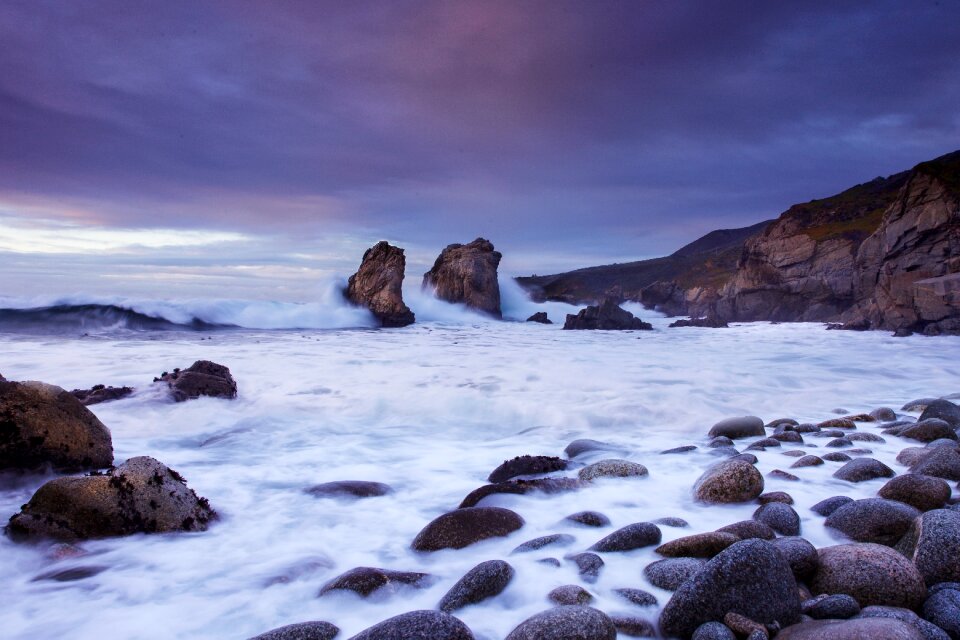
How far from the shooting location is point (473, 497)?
176 inches

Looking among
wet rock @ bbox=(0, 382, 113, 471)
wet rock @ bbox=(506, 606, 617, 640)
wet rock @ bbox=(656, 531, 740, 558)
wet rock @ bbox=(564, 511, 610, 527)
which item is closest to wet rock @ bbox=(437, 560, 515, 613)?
wet rock @ bbox=(506, 606, 617, 640)

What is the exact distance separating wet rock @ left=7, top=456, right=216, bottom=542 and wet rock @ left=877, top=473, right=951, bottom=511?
4.87 meters

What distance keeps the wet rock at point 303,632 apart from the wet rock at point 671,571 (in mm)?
1630

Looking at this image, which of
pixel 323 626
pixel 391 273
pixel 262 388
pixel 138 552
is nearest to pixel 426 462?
pixel 138 552

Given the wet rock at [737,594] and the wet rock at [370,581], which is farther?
the wet rock at [370,581]

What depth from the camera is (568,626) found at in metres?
2.16

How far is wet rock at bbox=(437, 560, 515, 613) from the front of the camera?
2.75 metres

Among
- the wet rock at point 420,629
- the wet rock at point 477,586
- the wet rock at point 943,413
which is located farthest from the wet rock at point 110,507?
the wet rock at point 943,413

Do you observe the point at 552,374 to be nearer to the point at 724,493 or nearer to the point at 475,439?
the point at 475,439

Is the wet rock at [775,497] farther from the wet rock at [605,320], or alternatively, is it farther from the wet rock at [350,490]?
the wet rock at [605,320]

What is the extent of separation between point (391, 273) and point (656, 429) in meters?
32.4

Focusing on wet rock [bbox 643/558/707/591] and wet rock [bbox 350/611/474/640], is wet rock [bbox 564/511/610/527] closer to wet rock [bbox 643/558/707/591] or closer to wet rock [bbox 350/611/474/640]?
wet rock [bbox 643/558/707/591]

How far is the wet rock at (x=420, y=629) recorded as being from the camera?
214 cm

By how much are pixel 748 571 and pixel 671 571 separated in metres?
0.60
